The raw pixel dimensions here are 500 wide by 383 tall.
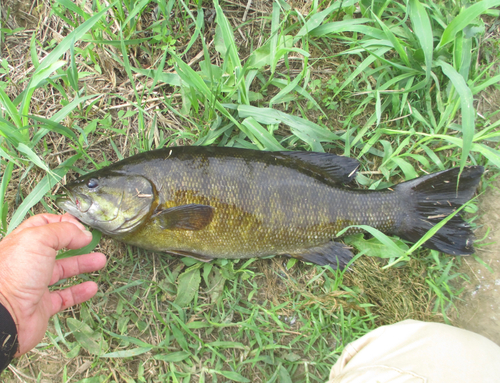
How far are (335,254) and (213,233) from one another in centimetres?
122

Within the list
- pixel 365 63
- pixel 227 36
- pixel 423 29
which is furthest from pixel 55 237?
pixel 423 29

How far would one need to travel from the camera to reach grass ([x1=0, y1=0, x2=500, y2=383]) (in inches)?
118

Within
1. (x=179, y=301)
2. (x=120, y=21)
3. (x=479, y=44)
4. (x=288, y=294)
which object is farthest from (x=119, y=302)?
(x=479, y=44)

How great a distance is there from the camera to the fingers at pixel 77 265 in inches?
113

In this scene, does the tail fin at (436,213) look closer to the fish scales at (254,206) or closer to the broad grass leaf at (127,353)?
the fish scales at (254,206)

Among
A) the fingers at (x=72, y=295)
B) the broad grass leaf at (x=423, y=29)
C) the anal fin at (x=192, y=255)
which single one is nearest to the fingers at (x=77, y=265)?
the fingers at (x=72, y=295)

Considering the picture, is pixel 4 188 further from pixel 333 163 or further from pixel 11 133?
pixel 333 163

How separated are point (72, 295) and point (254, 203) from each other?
1868mm

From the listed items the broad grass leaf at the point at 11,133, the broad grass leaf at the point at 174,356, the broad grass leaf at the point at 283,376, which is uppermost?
the broad grass leaf at the point at 11,133

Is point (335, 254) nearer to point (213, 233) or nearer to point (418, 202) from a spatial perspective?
point (418, 202)

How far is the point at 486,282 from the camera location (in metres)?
3.21

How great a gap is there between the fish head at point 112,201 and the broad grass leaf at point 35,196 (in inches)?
11.1

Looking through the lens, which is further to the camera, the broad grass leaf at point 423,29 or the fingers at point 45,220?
the broad grass leaf at point 423,29

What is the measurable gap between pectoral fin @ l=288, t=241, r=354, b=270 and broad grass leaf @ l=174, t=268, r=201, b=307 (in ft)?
3.15
